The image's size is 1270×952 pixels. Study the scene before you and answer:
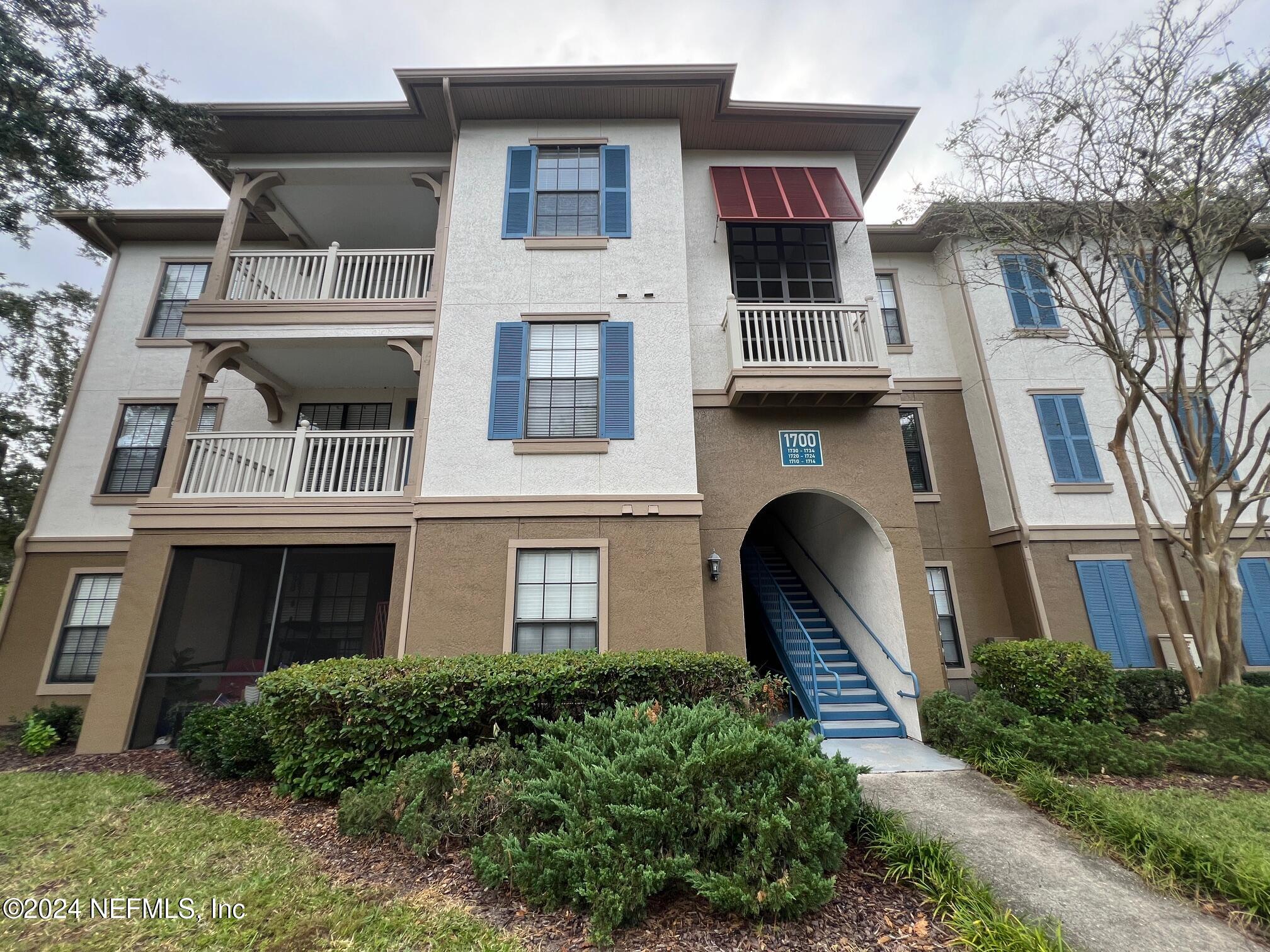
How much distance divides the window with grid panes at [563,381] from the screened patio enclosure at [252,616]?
3.27 metres

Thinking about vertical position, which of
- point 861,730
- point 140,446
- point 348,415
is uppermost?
point 348,415

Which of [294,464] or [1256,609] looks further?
[1256,609]

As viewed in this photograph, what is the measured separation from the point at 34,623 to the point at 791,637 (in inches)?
522

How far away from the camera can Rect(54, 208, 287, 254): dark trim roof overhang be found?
10820 mm

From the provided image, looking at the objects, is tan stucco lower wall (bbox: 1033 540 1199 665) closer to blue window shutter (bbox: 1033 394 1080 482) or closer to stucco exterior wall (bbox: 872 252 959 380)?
blue window shutter (bbox: 1033 394 1080 482)

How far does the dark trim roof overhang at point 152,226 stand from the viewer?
10820 millimetres

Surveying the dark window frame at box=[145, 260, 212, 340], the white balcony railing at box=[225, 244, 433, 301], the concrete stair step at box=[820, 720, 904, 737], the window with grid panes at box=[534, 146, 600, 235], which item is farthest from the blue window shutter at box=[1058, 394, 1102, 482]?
the dark window frame at box=[145, 260, 212, 340]

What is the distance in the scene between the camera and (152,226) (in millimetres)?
11094

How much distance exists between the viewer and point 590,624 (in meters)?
7.04

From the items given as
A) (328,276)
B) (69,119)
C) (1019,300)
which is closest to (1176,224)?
(1019,300)

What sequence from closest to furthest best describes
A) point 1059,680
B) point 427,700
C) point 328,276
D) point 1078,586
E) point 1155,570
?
1. point 427,700
2. point 1059,680
3. point 1155,570
4. point 328,276
5. point 1078,586

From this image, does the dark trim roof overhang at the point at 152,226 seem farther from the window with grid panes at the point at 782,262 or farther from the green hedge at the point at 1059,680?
the green hedge at the point at 1059,680

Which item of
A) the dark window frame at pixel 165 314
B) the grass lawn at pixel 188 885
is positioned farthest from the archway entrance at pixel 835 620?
the dark window frame at pixel 165 314

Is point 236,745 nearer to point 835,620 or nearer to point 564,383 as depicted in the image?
point 564,383
